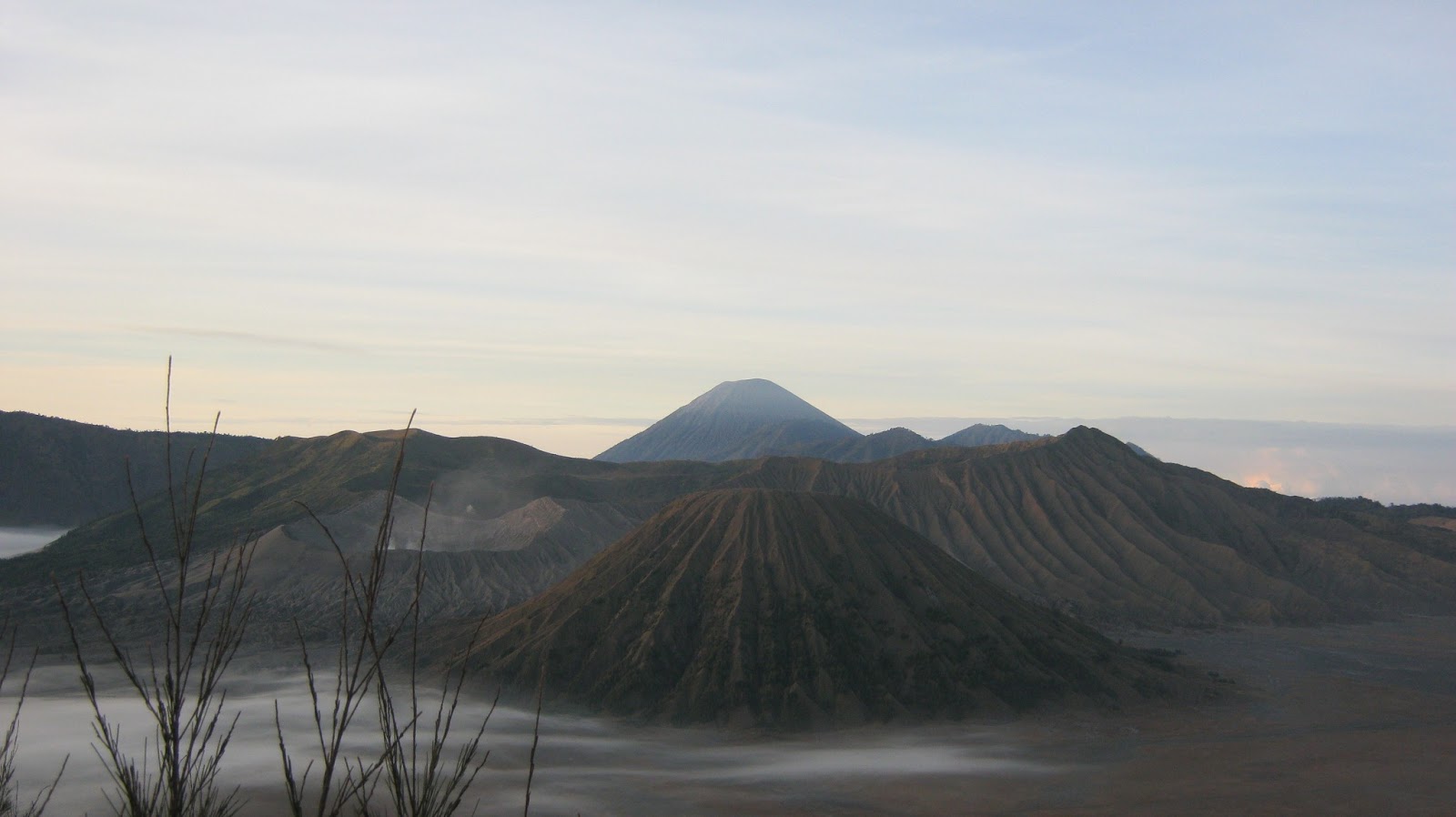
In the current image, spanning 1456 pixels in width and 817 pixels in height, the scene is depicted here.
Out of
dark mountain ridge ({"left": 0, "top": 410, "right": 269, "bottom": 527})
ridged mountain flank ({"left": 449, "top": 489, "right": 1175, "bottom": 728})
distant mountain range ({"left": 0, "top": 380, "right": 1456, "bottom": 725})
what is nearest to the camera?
ridged mountain flank ({"left": 449, "top": 489, "right": 1175, "bottom": 728})

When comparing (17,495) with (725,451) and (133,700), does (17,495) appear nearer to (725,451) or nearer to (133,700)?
(133,700)

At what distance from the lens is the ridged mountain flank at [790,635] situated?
4050 centimetres

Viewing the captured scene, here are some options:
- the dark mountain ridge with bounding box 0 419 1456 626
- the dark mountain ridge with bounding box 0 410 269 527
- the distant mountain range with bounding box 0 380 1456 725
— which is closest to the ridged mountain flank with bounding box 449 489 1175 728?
the distant mountain range with bounding box 0 380 1456 725

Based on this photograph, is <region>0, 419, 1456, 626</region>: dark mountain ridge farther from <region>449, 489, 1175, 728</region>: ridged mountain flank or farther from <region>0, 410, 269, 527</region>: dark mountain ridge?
<region>0, 410, 269, 527</region>: dark mountain ridge

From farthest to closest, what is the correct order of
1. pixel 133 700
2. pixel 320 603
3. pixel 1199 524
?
1. pixel 1199 524
2. pixel 320 603
3. pixel 133 700

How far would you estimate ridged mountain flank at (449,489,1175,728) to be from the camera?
40.5 metres

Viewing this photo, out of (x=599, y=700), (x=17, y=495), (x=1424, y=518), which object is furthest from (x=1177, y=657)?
(x=17, y=495)

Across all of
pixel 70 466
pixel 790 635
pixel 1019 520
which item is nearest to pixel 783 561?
pixel 790 635

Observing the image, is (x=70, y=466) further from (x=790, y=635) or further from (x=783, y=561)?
(x=790, y=635)

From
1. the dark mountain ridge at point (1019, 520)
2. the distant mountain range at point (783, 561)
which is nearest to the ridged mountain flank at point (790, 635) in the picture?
the distant mountain range at point (783, 561)

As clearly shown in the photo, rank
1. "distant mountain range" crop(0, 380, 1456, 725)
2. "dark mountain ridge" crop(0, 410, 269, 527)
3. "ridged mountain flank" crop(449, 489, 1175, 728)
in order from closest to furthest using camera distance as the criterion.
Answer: "ridged mountain flank" crop(449, 489, 1175, 728) → "distant mountain range" crop(0, 380, 1456, 725) → "dark mountain ridge" crop(0, 410, 269, 527)

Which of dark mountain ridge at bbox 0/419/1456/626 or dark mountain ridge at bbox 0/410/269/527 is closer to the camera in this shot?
dark mountain ridge at bbox 0/419/1456/626

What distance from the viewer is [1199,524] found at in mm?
82688

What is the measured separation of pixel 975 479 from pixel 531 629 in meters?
50.4
